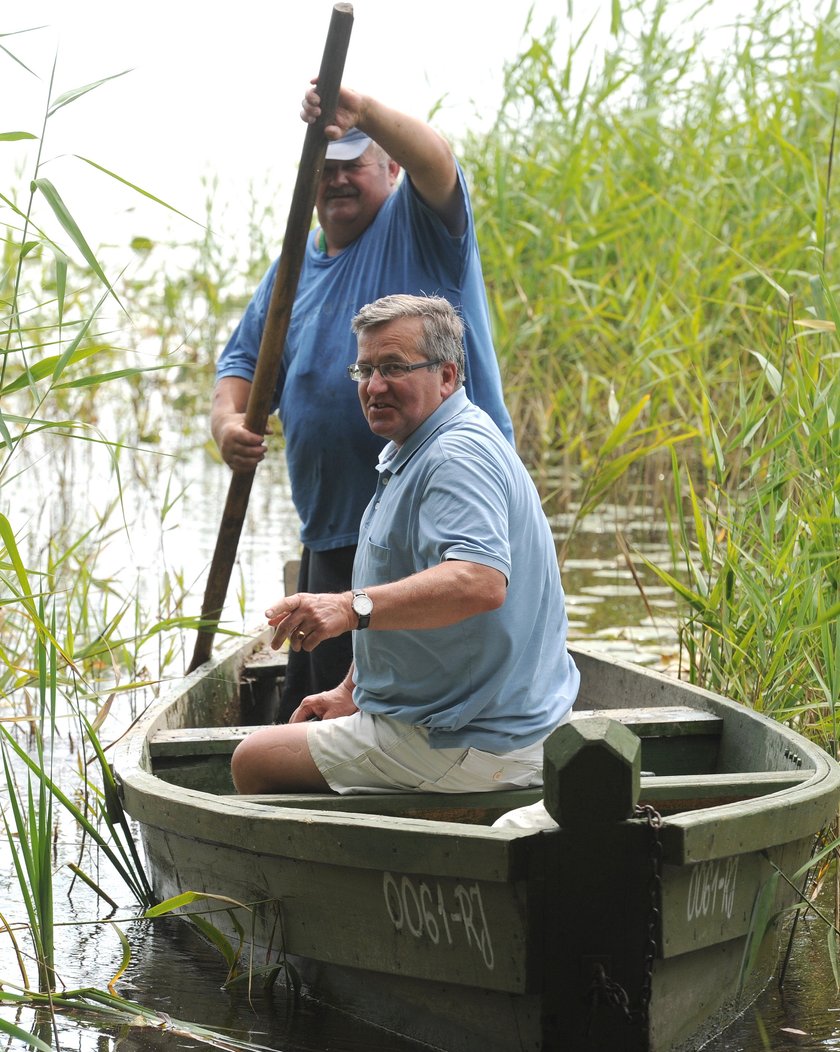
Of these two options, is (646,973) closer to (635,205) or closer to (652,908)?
(652,908)

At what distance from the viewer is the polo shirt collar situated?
128 inches

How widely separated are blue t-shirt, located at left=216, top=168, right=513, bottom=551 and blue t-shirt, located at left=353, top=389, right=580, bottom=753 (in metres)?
0.90

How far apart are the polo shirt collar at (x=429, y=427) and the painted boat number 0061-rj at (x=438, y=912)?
886mm

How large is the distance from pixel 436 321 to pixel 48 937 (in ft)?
4.91

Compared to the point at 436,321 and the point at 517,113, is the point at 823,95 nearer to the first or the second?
the point at 517,113

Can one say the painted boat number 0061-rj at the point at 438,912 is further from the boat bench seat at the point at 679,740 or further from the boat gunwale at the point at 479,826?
the boat bench seat at the point at 679,740

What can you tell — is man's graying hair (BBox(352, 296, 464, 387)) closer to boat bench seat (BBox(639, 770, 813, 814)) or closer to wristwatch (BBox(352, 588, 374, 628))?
wristwatch (BBox(352, 588, 374, 628))

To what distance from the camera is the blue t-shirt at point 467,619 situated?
306 cm

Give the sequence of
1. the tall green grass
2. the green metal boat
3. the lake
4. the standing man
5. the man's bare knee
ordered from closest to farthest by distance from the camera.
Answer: the green metal boat < the lake < the man's bare knee < the standing man < the tall green grass

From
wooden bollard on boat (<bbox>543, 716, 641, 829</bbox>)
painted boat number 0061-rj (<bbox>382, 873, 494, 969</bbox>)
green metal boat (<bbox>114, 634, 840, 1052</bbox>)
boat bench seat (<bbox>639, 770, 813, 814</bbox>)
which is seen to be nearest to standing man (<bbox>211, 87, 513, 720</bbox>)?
green metal boat (<bbox>114, 634, 840, 1052</bbox>)

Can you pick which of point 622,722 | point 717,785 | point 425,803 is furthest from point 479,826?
point 622,722

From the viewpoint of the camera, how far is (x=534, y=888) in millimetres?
2746

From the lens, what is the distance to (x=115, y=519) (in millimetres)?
9555

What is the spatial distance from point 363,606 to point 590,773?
56cm
